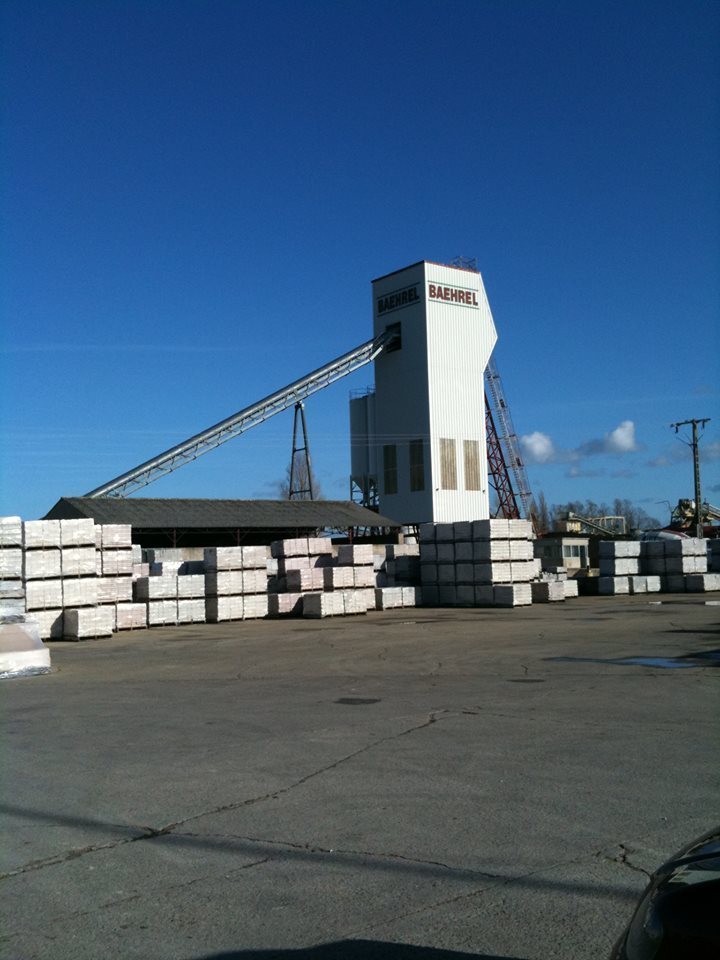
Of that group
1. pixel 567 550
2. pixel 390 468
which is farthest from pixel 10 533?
pixel 567 550

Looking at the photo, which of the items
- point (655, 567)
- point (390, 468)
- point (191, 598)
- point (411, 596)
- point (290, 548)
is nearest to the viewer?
point (191, 598)

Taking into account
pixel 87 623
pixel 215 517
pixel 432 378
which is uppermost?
pixel 432 378

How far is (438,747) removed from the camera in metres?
7.93

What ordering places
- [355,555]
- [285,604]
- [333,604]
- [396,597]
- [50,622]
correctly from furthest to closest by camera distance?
[396,597] < [355,555] < [285,604] < [333,604] < [50,622]

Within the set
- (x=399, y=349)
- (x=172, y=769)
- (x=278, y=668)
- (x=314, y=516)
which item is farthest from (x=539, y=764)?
(x=399, y=349)

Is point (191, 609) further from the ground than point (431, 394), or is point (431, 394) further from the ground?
point (431, 394)

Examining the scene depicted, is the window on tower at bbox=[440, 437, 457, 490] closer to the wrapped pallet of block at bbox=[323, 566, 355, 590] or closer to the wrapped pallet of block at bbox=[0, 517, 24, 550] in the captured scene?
the wrapped pallet of block at bbox=[323, 566, 355, 590]

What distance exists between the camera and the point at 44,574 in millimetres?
21234

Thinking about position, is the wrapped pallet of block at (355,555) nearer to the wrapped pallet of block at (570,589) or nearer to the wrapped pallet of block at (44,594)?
the wrapped pallet of block at (570,589)

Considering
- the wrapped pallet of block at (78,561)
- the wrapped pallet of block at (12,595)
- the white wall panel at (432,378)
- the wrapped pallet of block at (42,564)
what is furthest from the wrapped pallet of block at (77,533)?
the white wall panel at (432,378)

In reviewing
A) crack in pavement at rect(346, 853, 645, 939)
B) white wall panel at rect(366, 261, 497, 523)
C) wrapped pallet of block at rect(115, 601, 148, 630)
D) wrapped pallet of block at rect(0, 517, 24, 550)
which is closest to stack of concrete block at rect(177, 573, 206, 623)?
wrapped pallet of block at rect(115, 601, 148, 630)

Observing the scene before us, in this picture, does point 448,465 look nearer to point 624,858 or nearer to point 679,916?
point 624,858

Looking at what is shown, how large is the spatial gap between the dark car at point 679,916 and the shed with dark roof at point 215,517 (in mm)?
37281

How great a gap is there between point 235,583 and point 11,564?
7.35 meters
